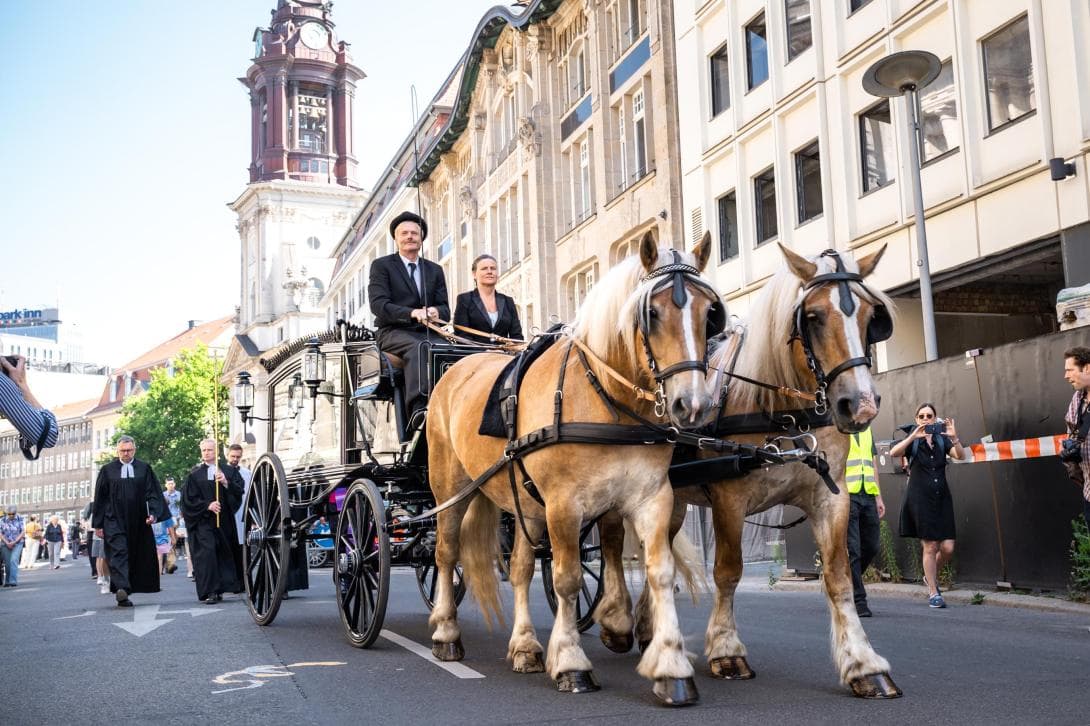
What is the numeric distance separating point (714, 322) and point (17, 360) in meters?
3.25

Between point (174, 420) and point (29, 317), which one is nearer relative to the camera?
point (174, 420)

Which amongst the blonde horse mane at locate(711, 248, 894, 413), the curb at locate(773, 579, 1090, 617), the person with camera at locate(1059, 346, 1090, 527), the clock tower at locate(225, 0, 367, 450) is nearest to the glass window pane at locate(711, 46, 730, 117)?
the curb at locate(773, 579, 1090, 617)

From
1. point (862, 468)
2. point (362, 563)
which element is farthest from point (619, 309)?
point (862, 468)

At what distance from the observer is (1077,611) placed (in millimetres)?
9883

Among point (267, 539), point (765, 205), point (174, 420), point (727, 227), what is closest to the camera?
point (267, 539)

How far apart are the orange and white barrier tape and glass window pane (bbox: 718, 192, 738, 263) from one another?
11770 millimetres

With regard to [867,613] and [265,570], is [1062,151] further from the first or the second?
[265,570]

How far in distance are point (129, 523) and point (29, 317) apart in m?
171

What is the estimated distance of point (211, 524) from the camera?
14.9 metres

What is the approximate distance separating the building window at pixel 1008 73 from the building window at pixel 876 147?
2.33 meters

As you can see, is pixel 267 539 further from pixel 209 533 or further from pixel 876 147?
pixel 876 147

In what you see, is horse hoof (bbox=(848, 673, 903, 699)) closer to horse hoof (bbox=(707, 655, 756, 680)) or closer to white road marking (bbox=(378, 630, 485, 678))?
horse hoof (bbox=(707, 655, 756, 680))

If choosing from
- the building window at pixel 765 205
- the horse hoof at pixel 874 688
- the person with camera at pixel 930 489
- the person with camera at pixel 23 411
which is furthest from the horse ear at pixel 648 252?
the building window at pixel 765 205

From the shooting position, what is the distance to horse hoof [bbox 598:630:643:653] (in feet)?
24.8
